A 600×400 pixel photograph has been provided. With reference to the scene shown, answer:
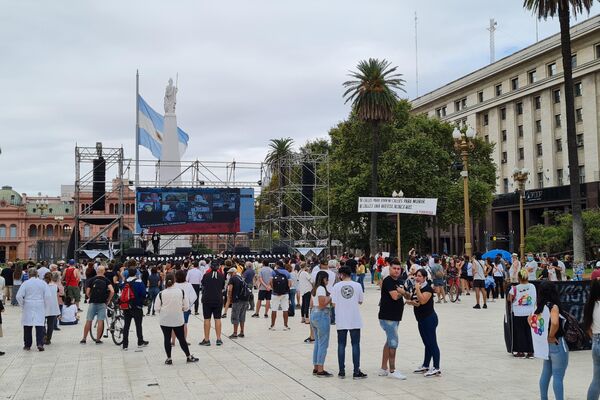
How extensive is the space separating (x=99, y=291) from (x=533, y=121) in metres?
52.9

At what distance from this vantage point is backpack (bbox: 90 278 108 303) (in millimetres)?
12656

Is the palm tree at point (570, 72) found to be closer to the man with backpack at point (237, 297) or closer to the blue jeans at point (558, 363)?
the man with backpack at point (237, 297)

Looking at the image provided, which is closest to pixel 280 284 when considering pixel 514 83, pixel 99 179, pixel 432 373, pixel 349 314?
pixel 349 314

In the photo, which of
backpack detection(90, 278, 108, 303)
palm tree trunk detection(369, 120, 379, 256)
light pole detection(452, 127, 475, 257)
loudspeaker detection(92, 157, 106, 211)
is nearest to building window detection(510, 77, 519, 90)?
palm tree trunk detection(369, 120, 379, 256)

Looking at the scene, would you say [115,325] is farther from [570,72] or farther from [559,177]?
[559,177]

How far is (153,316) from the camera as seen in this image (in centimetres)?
1858

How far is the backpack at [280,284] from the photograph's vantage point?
14961 mm

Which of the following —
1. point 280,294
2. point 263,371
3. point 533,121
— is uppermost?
point 533,121

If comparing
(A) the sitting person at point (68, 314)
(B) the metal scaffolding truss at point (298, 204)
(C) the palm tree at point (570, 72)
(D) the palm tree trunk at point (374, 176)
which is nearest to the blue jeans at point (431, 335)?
(A) the sitting person at point (68, 314)

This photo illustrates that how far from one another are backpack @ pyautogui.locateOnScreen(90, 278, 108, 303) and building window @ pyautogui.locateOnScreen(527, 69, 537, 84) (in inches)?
2083

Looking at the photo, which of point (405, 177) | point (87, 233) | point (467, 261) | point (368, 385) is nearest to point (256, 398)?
point (368, 385)

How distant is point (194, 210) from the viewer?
37156 millimetres

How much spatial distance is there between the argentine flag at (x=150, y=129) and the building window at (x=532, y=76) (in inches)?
1376

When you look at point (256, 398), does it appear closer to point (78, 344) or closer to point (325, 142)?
point (78, 344)
